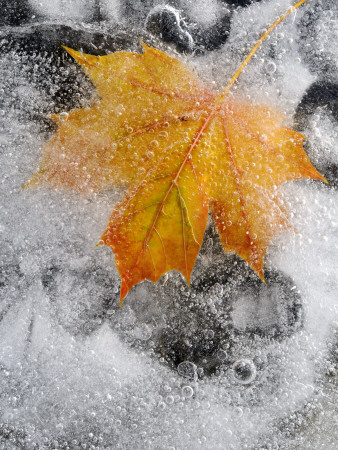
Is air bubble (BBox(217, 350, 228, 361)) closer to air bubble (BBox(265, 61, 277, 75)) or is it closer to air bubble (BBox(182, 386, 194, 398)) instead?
air bubble (BBox(182, 386, 194, 398))

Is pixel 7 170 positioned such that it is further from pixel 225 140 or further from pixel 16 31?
pixel 225 140

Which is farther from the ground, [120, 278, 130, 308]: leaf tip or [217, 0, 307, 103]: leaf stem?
[217, 0, 307, 103]: leaf stem

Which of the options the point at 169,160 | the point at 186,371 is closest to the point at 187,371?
the point at 186,371

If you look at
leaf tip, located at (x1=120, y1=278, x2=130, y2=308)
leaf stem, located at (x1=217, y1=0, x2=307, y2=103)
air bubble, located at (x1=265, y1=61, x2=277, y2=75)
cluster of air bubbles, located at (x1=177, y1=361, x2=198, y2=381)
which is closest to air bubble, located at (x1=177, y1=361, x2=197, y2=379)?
cluster of air bubbles, located at (x1=177, y1=361, x2=198, y2=381)

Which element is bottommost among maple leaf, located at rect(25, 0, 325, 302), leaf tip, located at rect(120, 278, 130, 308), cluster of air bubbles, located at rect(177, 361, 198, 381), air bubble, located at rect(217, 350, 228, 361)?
cluster of air bubbles, located at rect(177, 361, 198, 381)

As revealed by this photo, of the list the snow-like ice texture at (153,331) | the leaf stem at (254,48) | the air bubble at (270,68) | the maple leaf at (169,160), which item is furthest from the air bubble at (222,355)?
the air bubble at (270,68)

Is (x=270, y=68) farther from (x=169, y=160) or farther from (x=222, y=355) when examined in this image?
(x=222, y=355)

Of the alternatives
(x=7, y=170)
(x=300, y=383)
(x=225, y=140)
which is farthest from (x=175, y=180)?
(x=300, y=383)
